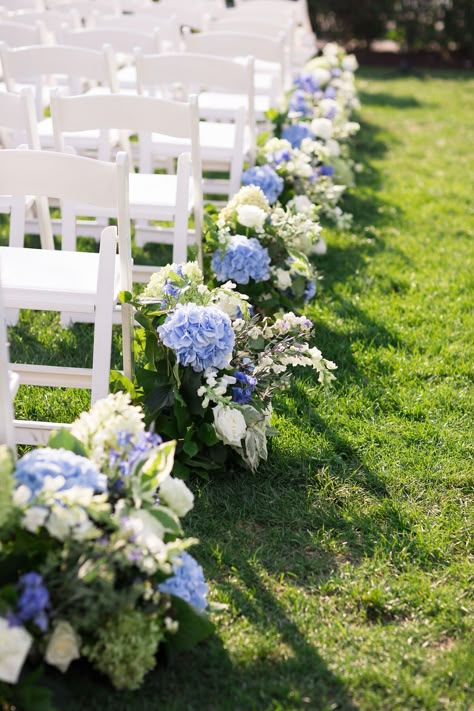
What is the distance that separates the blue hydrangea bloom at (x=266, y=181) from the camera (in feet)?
16.3

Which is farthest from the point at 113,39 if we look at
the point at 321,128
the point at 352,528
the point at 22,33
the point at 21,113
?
the point at 352,528

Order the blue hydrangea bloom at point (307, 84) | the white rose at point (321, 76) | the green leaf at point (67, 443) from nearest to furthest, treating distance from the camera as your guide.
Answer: the green leaf at point (67, 443) < the blue hydrangea bloom at point (307, 84) < the white rose at point (321, 76)

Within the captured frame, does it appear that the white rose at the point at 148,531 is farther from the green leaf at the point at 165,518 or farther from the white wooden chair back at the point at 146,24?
the white wooden chair back at the point at 146,24

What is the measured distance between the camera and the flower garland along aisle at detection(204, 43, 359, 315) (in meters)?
4.21

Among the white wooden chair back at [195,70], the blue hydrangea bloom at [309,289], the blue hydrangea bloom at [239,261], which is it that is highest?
the white wooden chair back at [195,70]

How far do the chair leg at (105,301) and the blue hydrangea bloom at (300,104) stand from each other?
11.4ft

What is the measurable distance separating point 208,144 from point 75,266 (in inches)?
84.9

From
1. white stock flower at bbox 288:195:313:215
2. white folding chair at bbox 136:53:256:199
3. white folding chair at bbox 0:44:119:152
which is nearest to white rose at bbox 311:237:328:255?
white stock flower at bbox 288:195:313:215

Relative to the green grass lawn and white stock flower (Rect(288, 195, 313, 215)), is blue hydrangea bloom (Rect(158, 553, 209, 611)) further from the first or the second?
white stock flower (Rect(288, 195, 313, 215))

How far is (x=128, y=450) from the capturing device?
253 centimetres

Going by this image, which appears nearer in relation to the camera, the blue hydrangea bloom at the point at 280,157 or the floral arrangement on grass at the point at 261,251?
the floral arrangement on grass at the point at 261,251

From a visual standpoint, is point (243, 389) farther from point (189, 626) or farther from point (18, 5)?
point (18, 5)

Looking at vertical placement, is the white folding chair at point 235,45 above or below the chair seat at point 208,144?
above

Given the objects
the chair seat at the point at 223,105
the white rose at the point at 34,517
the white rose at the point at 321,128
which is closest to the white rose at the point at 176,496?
the white rose at the point at 34,517
